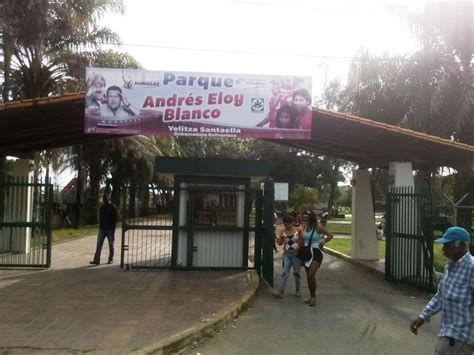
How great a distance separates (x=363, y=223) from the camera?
17016mm

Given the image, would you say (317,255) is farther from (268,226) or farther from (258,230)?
(258,230)

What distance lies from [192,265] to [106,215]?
8.88 feet

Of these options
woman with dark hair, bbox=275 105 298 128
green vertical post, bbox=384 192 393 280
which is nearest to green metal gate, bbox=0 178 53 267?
woman with dark hair, bbox=275 105 298 128

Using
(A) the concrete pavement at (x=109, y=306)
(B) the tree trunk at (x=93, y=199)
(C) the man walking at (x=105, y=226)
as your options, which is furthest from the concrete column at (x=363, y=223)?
(B) the tree trunk at (x=93, y=199)

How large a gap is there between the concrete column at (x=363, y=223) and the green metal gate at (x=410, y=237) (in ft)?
12.3

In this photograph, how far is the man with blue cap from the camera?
416 centimetres

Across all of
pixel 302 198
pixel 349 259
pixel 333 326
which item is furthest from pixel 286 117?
pixel 302 198

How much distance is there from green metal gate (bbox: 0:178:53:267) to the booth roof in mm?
1142

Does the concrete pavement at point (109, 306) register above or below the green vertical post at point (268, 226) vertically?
below

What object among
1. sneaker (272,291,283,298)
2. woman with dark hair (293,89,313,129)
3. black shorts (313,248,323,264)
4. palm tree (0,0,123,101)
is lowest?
sneaker (272,291,283,298)

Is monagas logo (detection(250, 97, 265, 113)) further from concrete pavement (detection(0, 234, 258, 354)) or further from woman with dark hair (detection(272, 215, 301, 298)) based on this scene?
concrete pavement (detection(0, 234, 258, 354))

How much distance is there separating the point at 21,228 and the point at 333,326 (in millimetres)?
9232

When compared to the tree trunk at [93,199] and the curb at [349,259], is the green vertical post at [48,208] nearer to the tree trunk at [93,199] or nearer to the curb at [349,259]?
the curb at [349,259]

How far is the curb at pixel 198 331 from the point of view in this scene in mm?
6574
